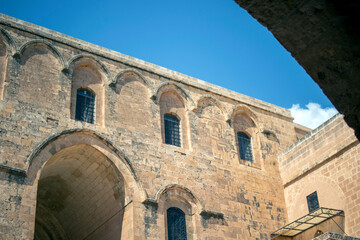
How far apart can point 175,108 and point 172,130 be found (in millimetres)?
807

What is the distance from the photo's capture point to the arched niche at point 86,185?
1303cm

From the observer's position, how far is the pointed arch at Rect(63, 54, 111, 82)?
1435cm

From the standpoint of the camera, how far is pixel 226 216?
48.5ft

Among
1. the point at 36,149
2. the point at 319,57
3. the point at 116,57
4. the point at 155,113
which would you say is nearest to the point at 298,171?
the point at 155,113

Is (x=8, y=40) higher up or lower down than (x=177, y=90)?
lower down

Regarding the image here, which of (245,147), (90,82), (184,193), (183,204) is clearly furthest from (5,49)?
(245,147)

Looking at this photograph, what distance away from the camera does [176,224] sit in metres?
13.9

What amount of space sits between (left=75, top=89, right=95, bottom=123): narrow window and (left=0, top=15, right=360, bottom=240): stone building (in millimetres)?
30

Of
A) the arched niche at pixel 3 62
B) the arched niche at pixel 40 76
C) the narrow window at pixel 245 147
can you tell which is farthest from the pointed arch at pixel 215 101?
the arched niche at pixel 3 62

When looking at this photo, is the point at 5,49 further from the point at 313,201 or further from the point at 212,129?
the point at 313,201

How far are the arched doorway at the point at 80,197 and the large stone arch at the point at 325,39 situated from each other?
1039 cm

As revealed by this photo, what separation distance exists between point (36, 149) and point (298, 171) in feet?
28.4

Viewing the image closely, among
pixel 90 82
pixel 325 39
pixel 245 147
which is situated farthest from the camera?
pixel 245 147

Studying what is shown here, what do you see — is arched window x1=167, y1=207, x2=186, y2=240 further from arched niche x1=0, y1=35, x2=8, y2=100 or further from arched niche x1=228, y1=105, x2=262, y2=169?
arched niche x1=0, y1=35, x2=8, y2=100
